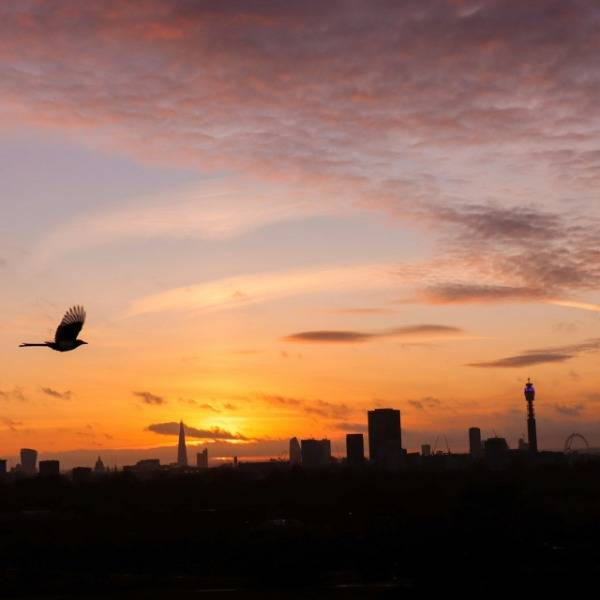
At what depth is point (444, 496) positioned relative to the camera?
18112 centimetres

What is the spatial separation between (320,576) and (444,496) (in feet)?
325

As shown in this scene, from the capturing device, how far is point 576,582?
63.9m

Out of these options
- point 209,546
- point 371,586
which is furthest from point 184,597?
point 209,546

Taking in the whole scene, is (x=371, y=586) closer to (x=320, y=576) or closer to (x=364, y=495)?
(x=320, y=576)

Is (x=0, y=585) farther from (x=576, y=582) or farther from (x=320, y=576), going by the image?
(x=576, y=582)

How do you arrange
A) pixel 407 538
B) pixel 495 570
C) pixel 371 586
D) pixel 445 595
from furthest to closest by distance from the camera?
pixel 407 538 < pixel 371 586 < pixel 495 570 < pixel 445 595

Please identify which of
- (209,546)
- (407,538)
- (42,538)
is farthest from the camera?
(42,538)

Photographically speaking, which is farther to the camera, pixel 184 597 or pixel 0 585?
pixel 0 585

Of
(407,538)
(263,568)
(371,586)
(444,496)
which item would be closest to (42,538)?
(263,568)

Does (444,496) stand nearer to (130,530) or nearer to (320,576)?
(130,530)

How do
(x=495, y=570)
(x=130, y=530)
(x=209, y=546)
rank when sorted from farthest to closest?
(x=130, y=530) → (x=209, y=546) → (x=495, y=570)

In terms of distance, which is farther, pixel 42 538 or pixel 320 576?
pixel 42 538

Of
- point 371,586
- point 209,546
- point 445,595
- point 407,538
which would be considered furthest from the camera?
point 209,546

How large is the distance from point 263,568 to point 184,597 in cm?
1891
